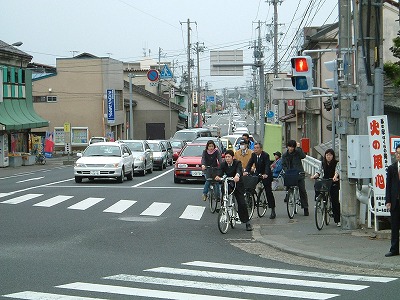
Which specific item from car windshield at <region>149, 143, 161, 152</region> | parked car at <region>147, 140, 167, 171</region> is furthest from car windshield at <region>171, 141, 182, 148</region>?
car windshield at <region>149, 143, 161, 152</region>

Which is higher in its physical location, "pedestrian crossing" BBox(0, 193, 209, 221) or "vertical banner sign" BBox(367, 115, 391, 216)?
"vertical banner sign" BBox(367, 115, 391, 216)

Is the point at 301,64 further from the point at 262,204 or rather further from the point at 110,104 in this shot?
the point at 110,104

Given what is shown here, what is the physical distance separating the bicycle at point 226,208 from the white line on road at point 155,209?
3.40 meters

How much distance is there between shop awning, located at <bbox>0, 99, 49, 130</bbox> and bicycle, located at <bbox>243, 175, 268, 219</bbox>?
31070 millimetres

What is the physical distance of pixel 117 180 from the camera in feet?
95.2

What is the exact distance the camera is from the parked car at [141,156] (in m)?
33.6

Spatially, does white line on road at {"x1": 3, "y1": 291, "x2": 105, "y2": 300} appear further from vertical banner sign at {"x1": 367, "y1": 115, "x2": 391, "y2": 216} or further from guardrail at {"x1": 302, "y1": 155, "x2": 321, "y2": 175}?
guardrail at {"x1": 302, "y1": 155, "x2": 321, "y2": 175}

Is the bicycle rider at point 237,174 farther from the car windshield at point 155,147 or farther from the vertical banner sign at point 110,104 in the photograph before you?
the vertical banner sign at point 110,104

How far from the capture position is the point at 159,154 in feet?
132

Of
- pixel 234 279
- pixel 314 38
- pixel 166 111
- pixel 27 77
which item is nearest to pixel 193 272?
pixel 234 279

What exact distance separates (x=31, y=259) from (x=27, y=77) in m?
42.6

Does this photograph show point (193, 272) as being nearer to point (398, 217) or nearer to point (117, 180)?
point (398, 217)

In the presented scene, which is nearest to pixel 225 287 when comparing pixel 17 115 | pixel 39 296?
pixel 39 296

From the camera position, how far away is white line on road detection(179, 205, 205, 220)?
17.8 meters
